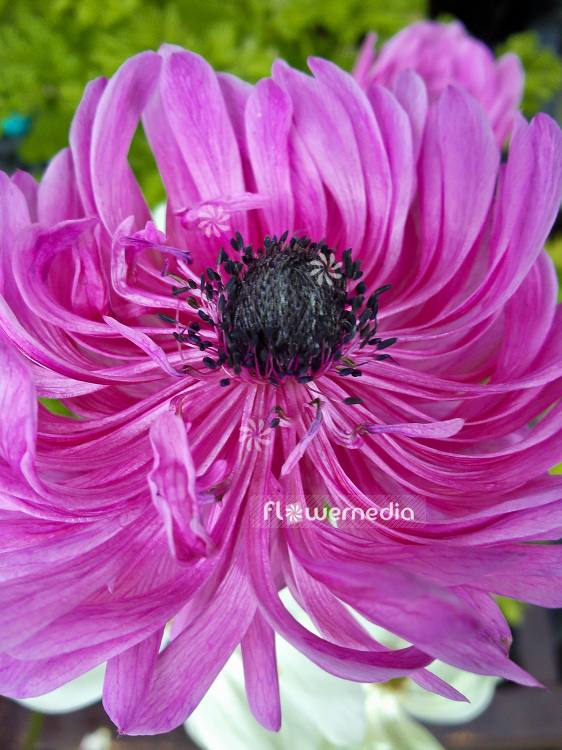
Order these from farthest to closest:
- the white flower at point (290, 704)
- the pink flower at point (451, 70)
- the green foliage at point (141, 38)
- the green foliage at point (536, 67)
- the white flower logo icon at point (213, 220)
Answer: the green foliage at point (536, 67), the green foliage at point (141, 38), the pink flower at point (451, 70), the white flower at point (290, 704), the white flower logo icon at point (213, 220)

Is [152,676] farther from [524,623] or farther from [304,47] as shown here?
[304,47]

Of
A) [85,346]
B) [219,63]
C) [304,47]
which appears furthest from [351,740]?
[304,47]

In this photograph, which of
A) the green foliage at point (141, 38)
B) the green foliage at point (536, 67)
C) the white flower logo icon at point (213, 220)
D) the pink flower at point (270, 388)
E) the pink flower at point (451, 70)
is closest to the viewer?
the pink flower at point (270, 388)

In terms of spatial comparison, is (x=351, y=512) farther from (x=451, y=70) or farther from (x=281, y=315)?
(x=451, y=70)

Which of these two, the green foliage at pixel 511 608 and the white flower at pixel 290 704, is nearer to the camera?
the white flower at pixel 290 704

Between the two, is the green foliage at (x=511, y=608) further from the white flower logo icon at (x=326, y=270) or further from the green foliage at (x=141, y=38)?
the green foliage at (x=141, y=38)

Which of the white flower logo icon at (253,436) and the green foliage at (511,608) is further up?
the white flower logo icon at (253,436)

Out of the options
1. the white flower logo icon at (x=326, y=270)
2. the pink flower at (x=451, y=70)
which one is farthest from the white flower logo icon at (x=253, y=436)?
the pink flower at (x=451, y=70)
